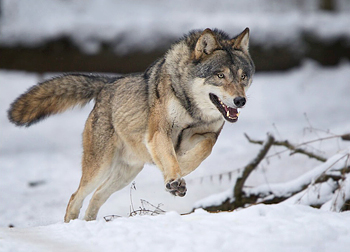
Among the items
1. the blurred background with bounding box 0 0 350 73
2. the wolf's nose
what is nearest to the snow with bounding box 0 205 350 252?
the wolf's nose

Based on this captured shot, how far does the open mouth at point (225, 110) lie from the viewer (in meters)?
4.88

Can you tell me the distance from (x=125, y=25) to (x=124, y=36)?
0.51 meters

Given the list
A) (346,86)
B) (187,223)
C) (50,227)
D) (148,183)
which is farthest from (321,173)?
(346,86)

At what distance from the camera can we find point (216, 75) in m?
4.97

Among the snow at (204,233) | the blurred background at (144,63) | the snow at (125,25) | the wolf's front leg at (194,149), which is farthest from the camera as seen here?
the snow at (125,25)

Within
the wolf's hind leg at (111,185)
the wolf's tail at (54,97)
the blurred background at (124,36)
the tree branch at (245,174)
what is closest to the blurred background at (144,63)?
the blurred background at (124,36)

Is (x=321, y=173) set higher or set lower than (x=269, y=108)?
lower

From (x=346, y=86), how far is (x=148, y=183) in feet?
26.3

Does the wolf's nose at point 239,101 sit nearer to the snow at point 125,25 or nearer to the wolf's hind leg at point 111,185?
the wolf's hind leg at point 111,185

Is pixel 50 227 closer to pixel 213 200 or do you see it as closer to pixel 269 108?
pixel 213 200

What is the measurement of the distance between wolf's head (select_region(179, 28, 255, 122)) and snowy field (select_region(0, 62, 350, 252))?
1.34 metres

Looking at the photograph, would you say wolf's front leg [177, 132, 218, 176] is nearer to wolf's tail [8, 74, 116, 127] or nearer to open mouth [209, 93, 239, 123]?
open mouth [209, 93, 239, 123]

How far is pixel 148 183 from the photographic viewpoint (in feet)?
27.7

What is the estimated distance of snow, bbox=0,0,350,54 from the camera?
521 inches
